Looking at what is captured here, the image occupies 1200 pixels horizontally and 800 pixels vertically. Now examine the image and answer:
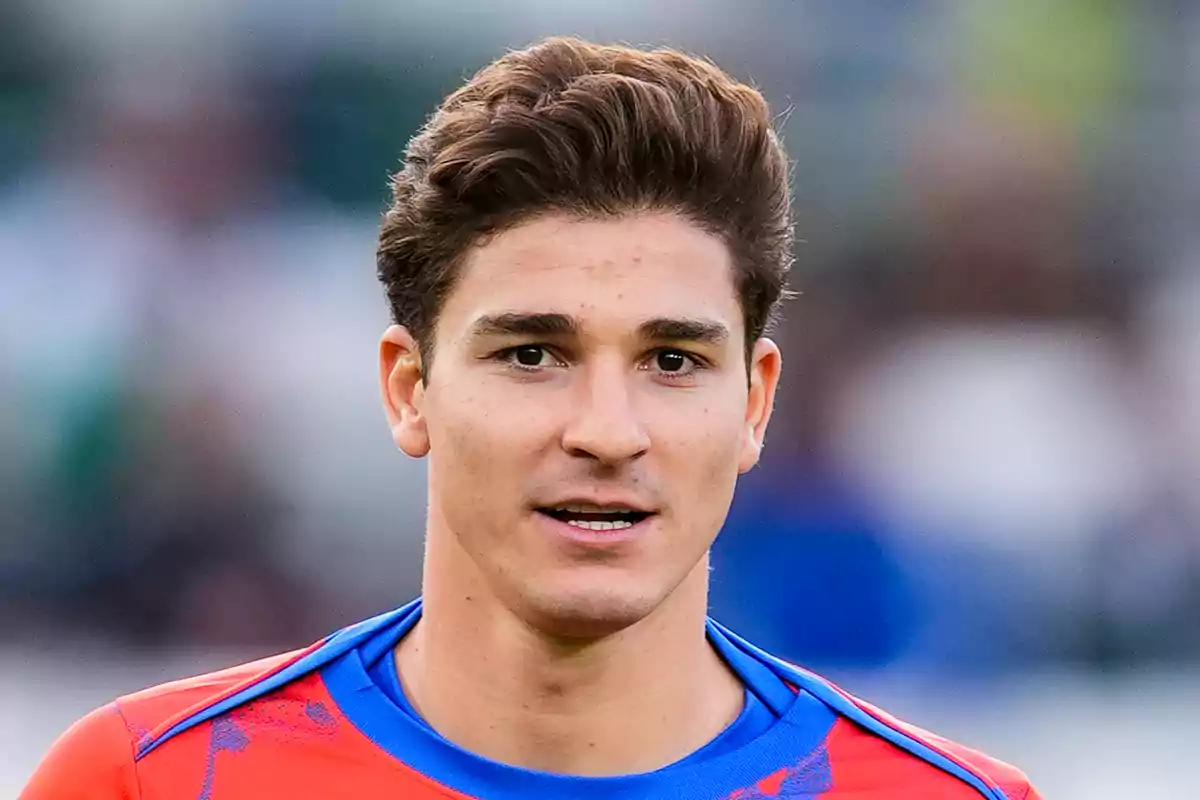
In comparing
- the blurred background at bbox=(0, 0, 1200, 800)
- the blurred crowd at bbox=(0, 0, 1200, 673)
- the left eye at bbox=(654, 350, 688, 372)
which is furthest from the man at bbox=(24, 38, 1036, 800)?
the blurred crowd at bbox=(0, 0, 1200, 673)

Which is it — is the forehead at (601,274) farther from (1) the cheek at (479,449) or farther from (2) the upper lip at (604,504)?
(2) the upper lip at (604,504)

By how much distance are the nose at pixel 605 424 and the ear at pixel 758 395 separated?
0.31 metres

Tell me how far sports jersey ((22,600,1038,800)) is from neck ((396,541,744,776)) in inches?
1.5

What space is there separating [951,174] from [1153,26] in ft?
4.11

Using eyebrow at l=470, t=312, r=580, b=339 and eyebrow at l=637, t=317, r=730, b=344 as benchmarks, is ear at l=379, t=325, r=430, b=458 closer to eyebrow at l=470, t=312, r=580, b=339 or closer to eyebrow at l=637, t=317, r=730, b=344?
eyebrow at l=470, t=312, r=580, b=339

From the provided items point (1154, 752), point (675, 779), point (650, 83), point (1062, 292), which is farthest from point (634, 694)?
point (1062, 292)

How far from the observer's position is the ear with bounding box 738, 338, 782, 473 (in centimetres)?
273

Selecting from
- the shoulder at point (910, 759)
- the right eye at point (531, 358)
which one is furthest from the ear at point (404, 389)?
the shoulder at point (910, 759)

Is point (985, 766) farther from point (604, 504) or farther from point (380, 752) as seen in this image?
point (380, 752)

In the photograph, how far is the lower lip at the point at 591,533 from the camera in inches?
96.1

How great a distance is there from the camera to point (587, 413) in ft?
7.99

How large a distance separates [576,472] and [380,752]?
1.97 feet

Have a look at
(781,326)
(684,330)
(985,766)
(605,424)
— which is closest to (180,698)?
(605,424)

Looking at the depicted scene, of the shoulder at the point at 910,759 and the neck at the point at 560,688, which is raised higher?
the neck at the point at 560,688
